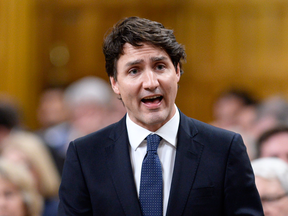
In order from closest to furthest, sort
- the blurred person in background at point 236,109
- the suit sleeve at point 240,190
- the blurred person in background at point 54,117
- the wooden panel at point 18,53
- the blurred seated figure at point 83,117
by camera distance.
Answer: the suit sleeve at point 240,190 → the blurred seated figure at point 83,117 → the blurred person in background at point 54,117 → the blurred person in background at point 236,109 → the wooden panel at point 18,53

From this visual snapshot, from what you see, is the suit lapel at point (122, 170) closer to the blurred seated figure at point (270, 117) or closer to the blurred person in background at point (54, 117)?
the blurred seated figure at point (270, 117)

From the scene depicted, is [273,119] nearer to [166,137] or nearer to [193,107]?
[166,137]

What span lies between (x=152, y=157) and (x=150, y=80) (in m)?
0.35

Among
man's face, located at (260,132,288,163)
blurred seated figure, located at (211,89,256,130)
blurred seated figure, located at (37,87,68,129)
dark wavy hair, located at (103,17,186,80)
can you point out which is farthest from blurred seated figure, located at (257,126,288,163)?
blurred seated figure, located at (37,87,68,129)

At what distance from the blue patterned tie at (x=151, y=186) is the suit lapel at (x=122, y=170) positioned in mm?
36

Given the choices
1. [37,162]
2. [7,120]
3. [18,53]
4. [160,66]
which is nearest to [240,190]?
[160,66]

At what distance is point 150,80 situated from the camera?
201cm

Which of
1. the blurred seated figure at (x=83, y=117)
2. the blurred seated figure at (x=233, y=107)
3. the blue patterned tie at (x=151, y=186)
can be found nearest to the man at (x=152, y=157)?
the blue patterned tie at (x=151, y=186)

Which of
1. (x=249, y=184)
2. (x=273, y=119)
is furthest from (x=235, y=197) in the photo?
(x=273, y=119)

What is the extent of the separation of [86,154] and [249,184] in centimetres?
74

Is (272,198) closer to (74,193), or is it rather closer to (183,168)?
(183,168)

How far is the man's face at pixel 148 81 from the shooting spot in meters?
2.02

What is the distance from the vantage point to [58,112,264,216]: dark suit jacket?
193 centimetres

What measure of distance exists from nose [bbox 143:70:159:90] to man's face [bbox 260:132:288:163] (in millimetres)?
1605
